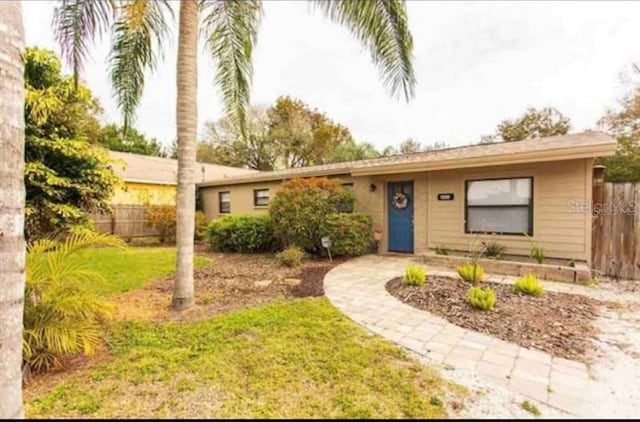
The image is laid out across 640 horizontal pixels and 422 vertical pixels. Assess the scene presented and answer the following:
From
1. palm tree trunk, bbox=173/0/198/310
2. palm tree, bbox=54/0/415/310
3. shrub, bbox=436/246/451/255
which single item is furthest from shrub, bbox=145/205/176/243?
shrub, bbox=436/246/451/255

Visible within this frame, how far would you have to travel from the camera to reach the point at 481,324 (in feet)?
13.2

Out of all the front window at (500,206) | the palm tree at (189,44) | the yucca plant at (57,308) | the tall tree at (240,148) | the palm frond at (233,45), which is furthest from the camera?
the tall tree at (240,148)

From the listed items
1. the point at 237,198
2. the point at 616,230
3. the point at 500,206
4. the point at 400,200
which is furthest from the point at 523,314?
the point at 237,198

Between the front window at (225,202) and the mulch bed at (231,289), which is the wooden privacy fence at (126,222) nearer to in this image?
the front window at (225,202)

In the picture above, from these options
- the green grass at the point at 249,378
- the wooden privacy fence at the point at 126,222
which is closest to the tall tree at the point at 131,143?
the wooden privacy fence at the point at 126,222

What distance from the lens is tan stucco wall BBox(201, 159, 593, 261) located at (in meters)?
6.79

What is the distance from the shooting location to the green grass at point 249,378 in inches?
91.5

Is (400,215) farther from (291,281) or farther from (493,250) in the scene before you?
(291,281)

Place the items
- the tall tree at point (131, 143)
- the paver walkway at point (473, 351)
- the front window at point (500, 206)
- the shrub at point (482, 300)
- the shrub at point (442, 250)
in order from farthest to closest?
1. the tall tree at point (131, 143)
2. the shrub at point (442, 250)
3. the front window at point (500, 206)
4. the shrub at point (482, 300)
5. the paver walkway at point (473, 351)

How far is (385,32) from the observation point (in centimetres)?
387

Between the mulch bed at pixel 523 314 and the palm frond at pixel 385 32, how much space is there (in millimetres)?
3025

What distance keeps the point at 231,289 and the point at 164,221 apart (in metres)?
8.82

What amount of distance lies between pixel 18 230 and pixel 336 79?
7363mm

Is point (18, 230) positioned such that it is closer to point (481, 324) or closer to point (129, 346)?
point (129, 346)
